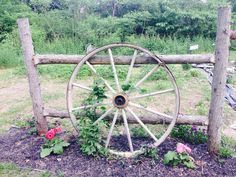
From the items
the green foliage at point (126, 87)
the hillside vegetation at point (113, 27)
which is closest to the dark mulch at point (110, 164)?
the green foliage at point (126, 87)

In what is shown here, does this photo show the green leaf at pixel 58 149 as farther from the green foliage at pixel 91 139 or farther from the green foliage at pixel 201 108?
the green foliage at pixel 201 108

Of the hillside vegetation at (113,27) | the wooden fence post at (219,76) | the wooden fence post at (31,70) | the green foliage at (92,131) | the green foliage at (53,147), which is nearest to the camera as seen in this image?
the wooden fence post at (219,76)

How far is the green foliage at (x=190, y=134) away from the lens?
3738mm

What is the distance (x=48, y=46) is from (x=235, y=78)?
5.84m

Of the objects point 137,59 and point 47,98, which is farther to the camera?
point 47,98

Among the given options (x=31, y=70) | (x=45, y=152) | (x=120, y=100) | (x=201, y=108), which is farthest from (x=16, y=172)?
(x=201, y=108)

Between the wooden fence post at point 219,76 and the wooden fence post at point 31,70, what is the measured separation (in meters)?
2.05

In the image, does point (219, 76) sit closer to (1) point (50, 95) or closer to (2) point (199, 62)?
(2) point (199, 62)

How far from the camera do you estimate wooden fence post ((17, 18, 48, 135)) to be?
3.71 meters

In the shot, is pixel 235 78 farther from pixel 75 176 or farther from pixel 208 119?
pixel 75 176

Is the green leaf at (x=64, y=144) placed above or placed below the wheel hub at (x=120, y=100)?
below

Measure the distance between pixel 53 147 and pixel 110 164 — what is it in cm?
73

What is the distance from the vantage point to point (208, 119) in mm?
3445

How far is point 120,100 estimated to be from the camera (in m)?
3.38
